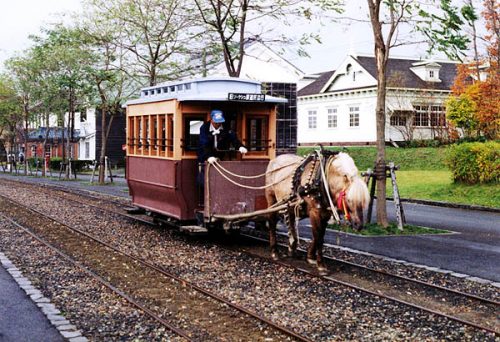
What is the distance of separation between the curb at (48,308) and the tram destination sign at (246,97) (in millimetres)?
4949

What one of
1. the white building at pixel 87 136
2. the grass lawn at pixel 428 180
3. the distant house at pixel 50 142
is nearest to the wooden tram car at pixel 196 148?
the grass lawn at pixel 428 180

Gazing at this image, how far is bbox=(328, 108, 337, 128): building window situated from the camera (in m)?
49.4

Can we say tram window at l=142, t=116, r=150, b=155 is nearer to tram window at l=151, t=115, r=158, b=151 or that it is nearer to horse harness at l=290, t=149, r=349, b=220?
tram window at l=151, t=115, r=158, b=151

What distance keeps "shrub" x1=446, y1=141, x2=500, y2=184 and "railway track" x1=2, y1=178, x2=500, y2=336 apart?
12636 millimetres

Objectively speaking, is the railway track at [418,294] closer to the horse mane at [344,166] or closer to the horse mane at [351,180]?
the horse mane at [351,180]

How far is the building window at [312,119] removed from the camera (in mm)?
51375

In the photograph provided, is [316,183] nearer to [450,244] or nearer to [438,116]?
[450,244]

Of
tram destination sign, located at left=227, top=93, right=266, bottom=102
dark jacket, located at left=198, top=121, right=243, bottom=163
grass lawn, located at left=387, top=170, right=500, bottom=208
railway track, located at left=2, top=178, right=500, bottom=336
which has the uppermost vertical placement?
tram destination sign, located at left=227, top=93, right=266, bottom=102

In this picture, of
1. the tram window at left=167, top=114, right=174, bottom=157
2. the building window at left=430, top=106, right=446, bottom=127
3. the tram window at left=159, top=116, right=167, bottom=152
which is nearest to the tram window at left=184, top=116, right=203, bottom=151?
the tram window at left=167, top=114, right=174, bottom=157

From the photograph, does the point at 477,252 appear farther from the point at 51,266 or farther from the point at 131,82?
the point at 131,82

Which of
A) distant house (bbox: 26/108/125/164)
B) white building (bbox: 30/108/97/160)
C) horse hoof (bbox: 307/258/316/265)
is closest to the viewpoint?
horse hoof (bbox: 307/258/316/265)

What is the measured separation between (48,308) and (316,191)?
4.28m

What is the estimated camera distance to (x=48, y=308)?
8148 millimetres

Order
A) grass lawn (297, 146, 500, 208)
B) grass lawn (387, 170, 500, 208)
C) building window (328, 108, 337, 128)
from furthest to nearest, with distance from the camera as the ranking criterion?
building window (328, 108, 337, 128) → grass lawn (297, 146, 500, 208) → grass lawn (387, 170, 500, 208)
